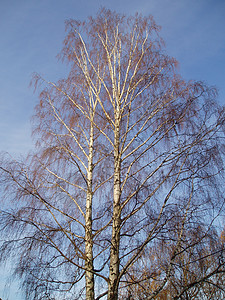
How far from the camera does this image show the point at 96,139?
237 inches

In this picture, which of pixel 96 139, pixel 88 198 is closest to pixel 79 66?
pixel 96 139

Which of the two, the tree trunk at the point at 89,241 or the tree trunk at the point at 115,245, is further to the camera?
the tree trunk at the point at 89,241

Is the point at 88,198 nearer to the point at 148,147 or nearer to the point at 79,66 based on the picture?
the point at 148,147

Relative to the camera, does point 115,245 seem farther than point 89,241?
No

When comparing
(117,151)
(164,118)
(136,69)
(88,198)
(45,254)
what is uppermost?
(136,69)

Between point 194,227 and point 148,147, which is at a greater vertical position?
point 148,147

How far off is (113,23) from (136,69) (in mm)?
1557

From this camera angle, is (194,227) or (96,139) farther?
(96,139)

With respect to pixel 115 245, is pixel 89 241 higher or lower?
higher

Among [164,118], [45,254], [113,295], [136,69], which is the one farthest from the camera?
[136,69]

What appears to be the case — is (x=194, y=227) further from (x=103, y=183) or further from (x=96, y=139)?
(x=96, y=139)

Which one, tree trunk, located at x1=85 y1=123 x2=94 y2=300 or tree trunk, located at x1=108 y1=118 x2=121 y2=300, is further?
tree trunk, located at x1=85 y1=123 x2=94 y2=300

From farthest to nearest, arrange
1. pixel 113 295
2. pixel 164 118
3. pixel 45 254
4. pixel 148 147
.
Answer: pixel 164 118 < pixel 148 147 < pixel 45 254 < pixel 113 295

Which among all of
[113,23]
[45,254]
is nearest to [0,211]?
[45,254]
